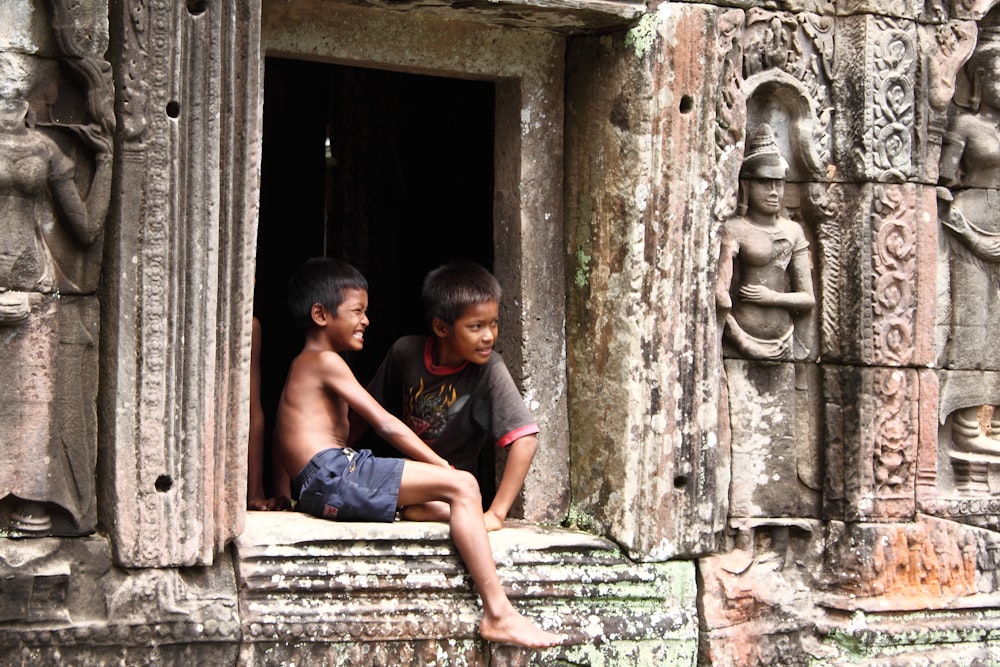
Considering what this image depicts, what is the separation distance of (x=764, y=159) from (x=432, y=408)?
1504 mm

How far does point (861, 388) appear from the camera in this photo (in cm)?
531

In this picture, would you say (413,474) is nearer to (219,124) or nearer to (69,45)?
(219,124)

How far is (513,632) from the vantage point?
15.3 ft

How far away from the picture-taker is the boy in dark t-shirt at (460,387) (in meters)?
5.01

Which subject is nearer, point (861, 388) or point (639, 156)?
point (639, 156)

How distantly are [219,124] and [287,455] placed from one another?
1.22 metres

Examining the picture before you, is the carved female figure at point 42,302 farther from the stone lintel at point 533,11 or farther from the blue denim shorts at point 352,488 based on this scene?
the stone lintel at point 533,11

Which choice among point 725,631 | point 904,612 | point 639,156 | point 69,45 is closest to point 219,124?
point 69,45

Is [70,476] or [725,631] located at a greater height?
[70,476]

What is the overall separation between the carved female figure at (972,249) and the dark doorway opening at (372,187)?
74.5 inches

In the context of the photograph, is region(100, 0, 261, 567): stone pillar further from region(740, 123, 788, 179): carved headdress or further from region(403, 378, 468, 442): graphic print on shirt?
region(740, 123, 788, 179): carved headdress

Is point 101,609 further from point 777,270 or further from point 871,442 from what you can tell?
point 871,442

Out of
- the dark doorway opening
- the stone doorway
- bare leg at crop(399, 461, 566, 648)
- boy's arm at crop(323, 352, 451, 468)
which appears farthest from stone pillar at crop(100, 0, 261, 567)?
the dark doorway opening

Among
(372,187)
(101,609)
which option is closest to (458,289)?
(101,609)
